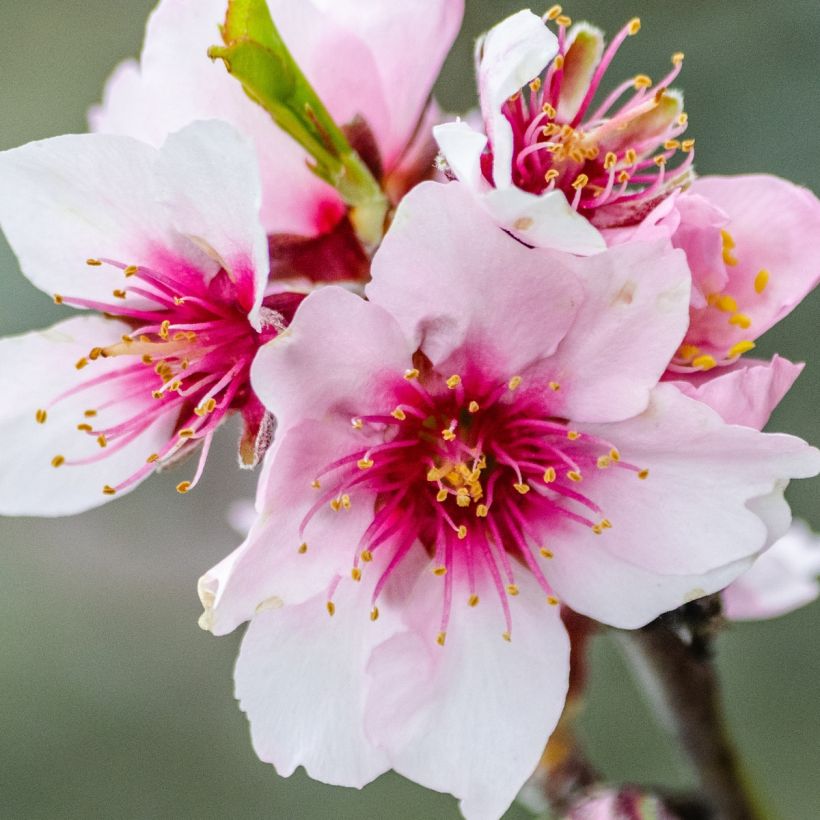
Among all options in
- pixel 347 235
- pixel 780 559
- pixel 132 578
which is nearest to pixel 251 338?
pixel 347 235

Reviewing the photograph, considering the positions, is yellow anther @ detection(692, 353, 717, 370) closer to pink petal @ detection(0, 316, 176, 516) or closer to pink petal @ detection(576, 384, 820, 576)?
pink petal @ detection(576, 384, 820, 576)

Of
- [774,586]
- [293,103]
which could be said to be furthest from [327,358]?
[774,586]

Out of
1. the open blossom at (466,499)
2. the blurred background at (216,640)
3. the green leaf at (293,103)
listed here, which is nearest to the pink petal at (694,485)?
the open blossom at (466,499)

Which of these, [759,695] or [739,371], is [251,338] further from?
[759,695]

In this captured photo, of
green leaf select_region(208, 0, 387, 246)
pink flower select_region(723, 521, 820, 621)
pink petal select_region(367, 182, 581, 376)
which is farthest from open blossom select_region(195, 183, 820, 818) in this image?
pink flower select_region(723, 521, 820, 621)

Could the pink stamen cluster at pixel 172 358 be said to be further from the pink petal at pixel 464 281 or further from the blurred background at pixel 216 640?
the blurred background at pixel 216 640

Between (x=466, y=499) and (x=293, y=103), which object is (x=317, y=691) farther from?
(x=293, y=103)
